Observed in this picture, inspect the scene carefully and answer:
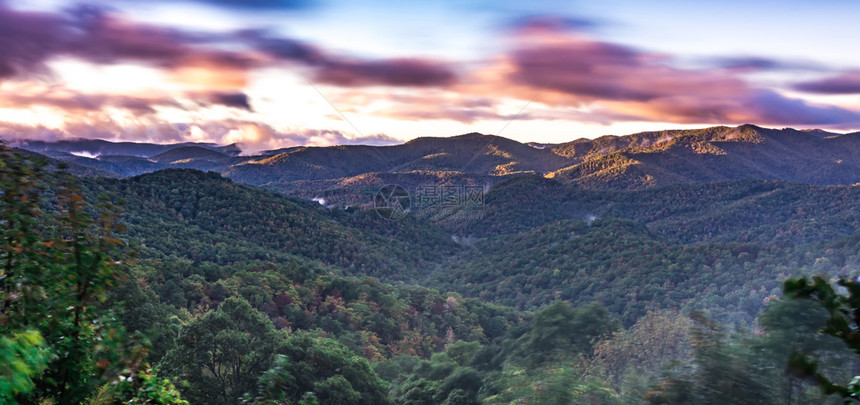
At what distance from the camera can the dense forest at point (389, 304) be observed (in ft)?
16.4

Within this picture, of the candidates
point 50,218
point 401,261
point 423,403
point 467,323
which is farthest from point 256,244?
point 50,218

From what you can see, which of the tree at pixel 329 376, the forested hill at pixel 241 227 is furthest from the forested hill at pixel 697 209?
the tree at pixel 329 376

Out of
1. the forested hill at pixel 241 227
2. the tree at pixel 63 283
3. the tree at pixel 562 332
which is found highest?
the tree at pixel 63 283

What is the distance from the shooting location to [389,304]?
142 feet

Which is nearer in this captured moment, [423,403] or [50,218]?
[50,218]

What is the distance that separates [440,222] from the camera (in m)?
148

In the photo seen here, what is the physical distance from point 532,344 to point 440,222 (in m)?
138

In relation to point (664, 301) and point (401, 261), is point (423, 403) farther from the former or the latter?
point (401, 261)

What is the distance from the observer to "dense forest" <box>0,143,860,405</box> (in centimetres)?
500

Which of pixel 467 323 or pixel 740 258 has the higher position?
pixel 740 258

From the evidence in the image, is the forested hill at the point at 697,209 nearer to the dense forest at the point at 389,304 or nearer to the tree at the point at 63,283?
the dense forest at the point at 389,304

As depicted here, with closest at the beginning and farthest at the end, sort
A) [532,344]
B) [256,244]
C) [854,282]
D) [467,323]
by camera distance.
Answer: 1. [854,282]
2. [532,344]
3. [467,323]
4. [256,244]

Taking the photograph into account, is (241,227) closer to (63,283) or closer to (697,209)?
(63,283)

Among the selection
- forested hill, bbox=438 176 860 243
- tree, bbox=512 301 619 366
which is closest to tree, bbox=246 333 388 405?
tree, bbox=512 301 619 366
